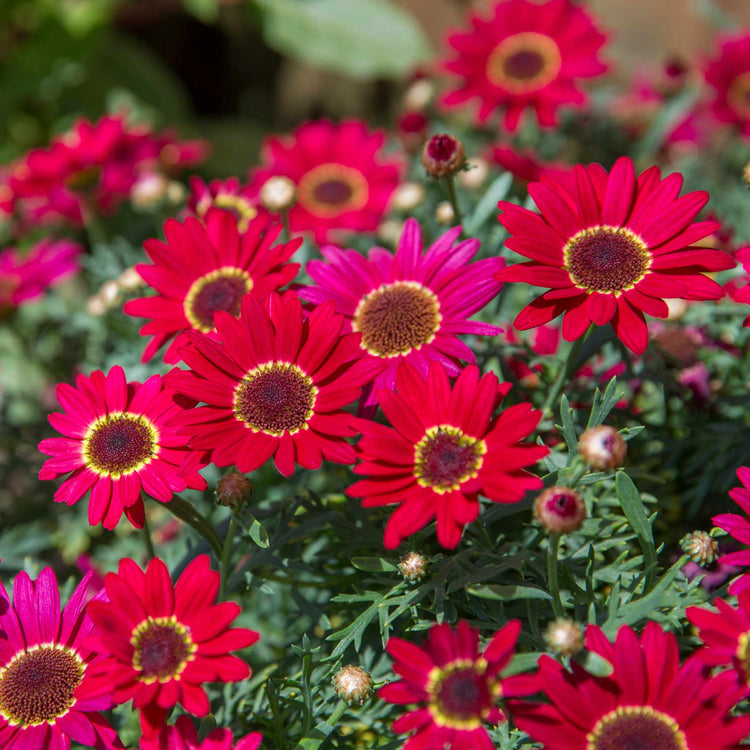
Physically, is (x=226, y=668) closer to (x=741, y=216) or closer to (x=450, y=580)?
(x=450, y=580)

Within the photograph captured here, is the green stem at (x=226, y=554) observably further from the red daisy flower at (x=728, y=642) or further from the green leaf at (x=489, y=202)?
the green leaf at (x=489, y=202)

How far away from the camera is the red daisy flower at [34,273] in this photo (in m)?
1.57

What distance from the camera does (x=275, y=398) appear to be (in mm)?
865

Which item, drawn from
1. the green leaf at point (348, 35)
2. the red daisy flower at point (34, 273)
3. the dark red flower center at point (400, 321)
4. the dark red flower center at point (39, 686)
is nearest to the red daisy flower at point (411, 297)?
the dark red flower center at point (400, 321)

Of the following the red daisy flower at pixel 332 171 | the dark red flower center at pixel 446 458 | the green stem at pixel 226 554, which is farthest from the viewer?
the red daisy flower at pixel 332 171

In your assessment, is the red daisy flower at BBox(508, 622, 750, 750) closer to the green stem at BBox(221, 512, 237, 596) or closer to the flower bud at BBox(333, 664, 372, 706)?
the flower bud at BBox(333, 664, 372, 706)

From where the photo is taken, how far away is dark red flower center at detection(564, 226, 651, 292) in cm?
86

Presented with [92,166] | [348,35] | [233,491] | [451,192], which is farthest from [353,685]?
[348,35]

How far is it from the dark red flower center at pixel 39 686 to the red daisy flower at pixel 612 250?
0.59m

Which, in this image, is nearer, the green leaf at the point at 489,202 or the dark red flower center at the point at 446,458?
the dark red flower center at the point at 446,458

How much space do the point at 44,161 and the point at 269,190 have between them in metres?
0.71

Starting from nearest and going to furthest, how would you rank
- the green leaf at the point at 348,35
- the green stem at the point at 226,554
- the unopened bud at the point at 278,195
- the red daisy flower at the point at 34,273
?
the green stem at the point at 226,554
the unopened bud at the point at 278,195
the red daisy flower at the point at 34,273
the green leaf at the point at 348,35

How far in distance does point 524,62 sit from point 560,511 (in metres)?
1.30

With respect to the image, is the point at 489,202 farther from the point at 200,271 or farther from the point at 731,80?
the point at 731,80
